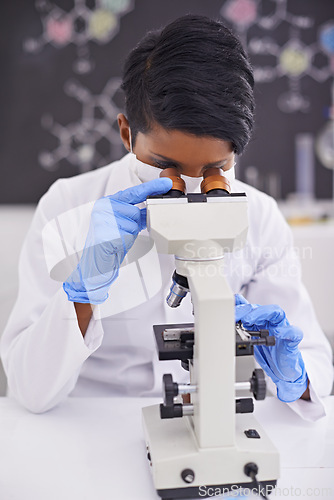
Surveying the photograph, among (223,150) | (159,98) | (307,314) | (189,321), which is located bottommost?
(307,314)

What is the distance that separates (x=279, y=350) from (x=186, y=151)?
0.48 meters

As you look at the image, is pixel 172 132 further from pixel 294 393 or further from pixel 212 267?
pixel 294 393

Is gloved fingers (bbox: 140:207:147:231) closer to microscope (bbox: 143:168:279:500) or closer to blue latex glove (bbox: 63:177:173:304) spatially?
blue latex glove (bbox: 63:177:173:304)

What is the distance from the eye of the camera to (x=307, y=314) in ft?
4.76

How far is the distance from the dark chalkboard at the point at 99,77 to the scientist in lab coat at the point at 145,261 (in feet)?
5.88

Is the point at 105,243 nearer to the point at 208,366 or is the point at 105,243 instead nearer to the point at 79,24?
the point at 208,366

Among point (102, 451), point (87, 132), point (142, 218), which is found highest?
point (87, 132)

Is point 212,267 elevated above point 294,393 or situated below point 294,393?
above

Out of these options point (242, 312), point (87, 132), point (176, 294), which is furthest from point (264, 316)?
point (87, 132)

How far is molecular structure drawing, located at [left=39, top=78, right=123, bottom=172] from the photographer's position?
3.22 meters

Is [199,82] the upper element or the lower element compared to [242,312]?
upper

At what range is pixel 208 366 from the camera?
84cm

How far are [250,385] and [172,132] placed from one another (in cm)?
54

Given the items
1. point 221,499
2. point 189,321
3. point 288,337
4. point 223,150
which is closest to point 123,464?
point 221,499
